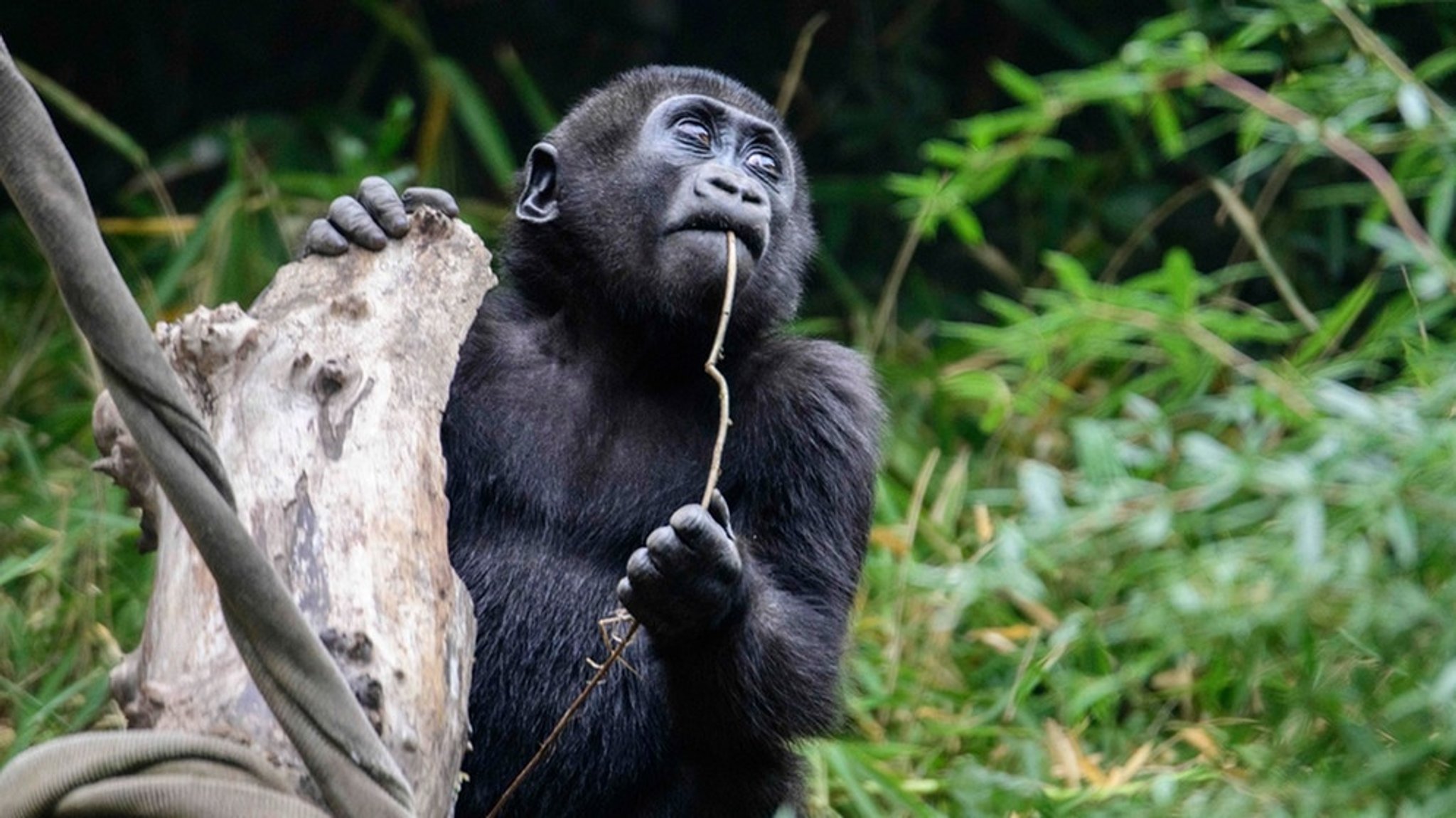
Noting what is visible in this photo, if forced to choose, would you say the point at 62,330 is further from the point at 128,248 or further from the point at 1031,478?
the point at 1031,478

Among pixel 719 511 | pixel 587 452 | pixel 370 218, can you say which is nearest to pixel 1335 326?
pixel 587 452

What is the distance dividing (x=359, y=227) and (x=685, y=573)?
61 centimetres

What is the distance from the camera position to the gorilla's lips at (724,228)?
10.0ft

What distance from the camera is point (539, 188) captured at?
3305 mm

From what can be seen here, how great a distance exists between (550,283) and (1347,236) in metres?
3.28

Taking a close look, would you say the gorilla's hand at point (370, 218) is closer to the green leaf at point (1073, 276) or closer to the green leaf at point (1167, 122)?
the green leaf at point (1073, 276)

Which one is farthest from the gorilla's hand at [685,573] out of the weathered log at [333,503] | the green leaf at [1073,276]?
the green leaf at [1073,276]

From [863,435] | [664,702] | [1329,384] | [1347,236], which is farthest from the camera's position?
[1347,236]

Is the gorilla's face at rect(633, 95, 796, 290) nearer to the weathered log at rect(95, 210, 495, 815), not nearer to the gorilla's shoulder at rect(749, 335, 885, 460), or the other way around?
the gorilla's shoulder at rect(749, 335, 885, 460)

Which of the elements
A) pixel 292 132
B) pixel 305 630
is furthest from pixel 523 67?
pixel 305 630

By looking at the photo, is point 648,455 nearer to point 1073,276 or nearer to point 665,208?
point 665,208

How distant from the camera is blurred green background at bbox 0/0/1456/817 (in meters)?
3.70

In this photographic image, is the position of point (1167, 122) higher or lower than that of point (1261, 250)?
higher

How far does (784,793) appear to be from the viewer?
3020 millimetres
